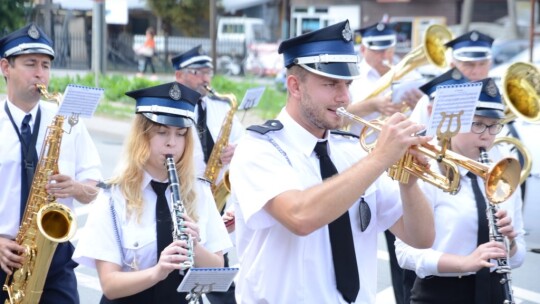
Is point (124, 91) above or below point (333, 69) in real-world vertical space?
below

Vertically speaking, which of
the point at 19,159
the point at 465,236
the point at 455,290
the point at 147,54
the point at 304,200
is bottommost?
the point at 147,54

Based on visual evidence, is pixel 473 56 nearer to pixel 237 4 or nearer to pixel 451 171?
pixel 451 171

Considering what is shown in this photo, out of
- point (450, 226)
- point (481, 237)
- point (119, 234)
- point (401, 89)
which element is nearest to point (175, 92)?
point (119, 234)

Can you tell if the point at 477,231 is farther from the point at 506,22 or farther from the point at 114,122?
the point at 506,22

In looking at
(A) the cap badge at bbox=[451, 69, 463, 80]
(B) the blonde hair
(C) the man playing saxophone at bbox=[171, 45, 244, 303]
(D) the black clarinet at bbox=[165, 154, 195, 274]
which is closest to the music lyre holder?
(D) the black clarinet at bbox=[165, 154, 195, 274]

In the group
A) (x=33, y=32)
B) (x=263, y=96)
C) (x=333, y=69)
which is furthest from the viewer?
(x=263, y=96)

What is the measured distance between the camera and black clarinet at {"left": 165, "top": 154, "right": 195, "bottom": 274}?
12.7ft

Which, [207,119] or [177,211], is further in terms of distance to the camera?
[207,119]

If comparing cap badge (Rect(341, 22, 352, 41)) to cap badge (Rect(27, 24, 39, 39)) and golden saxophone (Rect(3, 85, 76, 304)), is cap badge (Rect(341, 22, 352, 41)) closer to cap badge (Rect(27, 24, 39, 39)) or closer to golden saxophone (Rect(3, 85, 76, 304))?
golden saxophone (Rect(3, 85, 76, 304))

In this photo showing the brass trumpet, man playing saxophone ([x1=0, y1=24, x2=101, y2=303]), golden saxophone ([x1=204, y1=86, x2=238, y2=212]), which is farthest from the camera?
golden saxophone ([x1=204, y1=86, x2=238, y2=212])

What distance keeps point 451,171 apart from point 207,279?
1054mm

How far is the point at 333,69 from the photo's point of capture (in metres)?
3.51

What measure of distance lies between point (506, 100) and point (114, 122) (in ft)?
42.5

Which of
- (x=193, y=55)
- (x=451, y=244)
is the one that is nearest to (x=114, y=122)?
(x=193, y=55)
